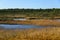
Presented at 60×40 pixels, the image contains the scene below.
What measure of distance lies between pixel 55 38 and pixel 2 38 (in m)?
4.56

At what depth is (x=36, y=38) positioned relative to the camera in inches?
674

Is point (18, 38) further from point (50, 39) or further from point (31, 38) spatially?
point (50, 39)

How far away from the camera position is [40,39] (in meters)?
16.6

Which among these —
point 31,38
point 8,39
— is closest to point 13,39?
point 8,39

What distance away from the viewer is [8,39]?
1670cm

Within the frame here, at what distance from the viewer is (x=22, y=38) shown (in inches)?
680

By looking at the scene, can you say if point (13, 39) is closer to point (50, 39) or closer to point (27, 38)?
point (27, 38)

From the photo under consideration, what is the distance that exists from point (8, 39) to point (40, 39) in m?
2.68

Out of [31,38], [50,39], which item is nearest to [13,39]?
[31,38]

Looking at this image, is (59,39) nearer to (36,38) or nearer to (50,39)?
(50,39)

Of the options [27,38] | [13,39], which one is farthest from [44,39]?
[13,39]

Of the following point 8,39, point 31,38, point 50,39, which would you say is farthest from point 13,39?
point 50,39

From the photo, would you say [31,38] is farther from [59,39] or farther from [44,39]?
[59,39]

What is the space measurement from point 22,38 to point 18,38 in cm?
35
